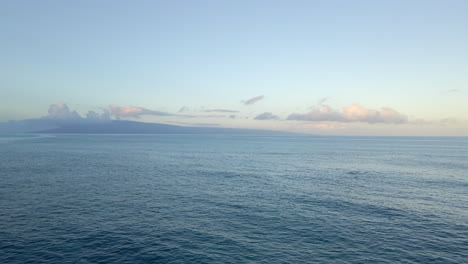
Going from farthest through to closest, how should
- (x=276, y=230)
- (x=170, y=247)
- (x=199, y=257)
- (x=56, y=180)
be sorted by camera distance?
(x=56, y=180), (x=276, y=230), (x=170, y=247), (x=199, y=257)

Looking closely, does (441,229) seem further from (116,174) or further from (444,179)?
(116,174)

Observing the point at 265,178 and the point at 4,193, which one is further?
the point at 265,178

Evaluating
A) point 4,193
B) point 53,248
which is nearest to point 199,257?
point 53,248

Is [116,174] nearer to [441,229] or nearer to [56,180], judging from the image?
[56,180]

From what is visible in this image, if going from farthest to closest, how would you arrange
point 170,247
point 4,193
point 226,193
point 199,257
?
point 226,193, point 4,193, point 170,247, point 199,257

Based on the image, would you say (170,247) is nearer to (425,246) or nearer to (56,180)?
(425,246)

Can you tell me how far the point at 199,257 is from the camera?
36.7 metres

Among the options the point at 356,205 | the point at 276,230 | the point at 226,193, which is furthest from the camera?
the point at 226,193

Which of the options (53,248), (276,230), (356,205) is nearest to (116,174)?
(53,248)

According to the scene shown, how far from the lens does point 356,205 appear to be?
60.7m

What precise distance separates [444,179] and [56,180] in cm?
12500

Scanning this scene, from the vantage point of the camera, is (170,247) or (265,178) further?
(265,178)

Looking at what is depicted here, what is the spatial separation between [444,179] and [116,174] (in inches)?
4439

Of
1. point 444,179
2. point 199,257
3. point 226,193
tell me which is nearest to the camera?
point 199,257
